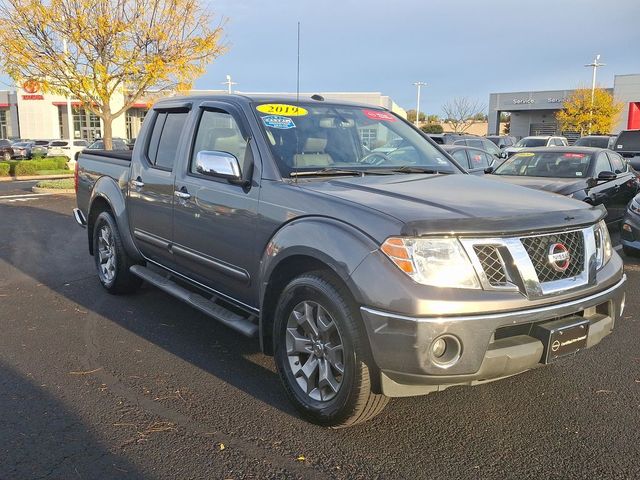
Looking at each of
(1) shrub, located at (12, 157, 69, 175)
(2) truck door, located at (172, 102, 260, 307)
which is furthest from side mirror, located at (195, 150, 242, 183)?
(1) shrub, located at (12, 157, 69, 175)

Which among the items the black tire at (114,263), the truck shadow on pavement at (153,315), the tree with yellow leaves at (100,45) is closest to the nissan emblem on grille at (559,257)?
the truck shadow on pavement at (153,315)

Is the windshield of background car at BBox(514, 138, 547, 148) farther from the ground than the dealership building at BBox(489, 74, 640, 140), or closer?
closer

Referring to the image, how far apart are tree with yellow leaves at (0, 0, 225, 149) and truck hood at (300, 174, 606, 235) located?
12692 millimetres

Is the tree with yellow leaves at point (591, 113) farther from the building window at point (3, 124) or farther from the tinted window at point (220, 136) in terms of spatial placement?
the building window at point (3, 124)

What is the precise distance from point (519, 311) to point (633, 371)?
6.05ft

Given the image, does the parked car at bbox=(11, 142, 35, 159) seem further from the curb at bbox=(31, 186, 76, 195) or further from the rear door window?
the rear door window

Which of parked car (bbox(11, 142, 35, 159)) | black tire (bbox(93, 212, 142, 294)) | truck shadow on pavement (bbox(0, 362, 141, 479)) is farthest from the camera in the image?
parked car (bbox(11, 142, 35, 159))

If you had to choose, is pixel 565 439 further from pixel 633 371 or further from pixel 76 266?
pixel 76 266

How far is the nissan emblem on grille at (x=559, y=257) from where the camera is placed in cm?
303

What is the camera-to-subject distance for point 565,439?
317 centimetres

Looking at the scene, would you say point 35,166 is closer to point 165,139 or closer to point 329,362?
point 165,139

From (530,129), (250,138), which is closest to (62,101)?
(530,129)

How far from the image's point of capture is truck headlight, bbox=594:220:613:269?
11.3 feet

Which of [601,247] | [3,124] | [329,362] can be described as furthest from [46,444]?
[3,124]
